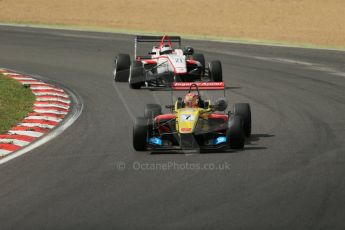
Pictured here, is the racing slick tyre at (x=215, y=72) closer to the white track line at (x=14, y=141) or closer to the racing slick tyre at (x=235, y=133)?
the white track line at (x=14, y=141)

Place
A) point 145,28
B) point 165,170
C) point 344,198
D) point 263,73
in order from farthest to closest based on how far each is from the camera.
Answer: point 145,28 → point 263,73 → point 165,170 → point 344,198

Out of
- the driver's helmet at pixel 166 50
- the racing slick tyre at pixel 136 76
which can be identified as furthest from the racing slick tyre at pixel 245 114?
the driver's helmet at pixel 166 50

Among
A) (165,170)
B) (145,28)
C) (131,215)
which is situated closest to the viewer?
(131,215)

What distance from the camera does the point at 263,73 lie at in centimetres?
2452

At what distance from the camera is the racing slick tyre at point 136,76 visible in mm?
20609

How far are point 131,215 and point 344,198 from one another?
2444mm

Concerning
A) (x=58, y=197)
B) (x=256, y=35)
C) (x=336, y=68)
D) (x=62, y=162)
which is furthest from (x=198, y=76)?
(x=256, y=35)

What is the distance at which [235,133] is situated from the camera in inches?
493

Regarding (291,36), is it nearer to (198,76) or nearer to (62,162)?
(198,76)

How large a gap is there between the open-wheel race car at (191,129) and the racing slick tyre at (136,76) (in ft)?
23.4

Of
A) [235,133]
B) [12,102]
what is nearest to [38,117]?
[12,102]

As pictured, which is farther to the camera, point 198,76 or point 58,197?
point 198,76

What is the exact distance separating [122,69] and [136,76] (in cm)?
161

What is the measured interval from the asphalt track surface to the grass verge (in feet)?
3.77
